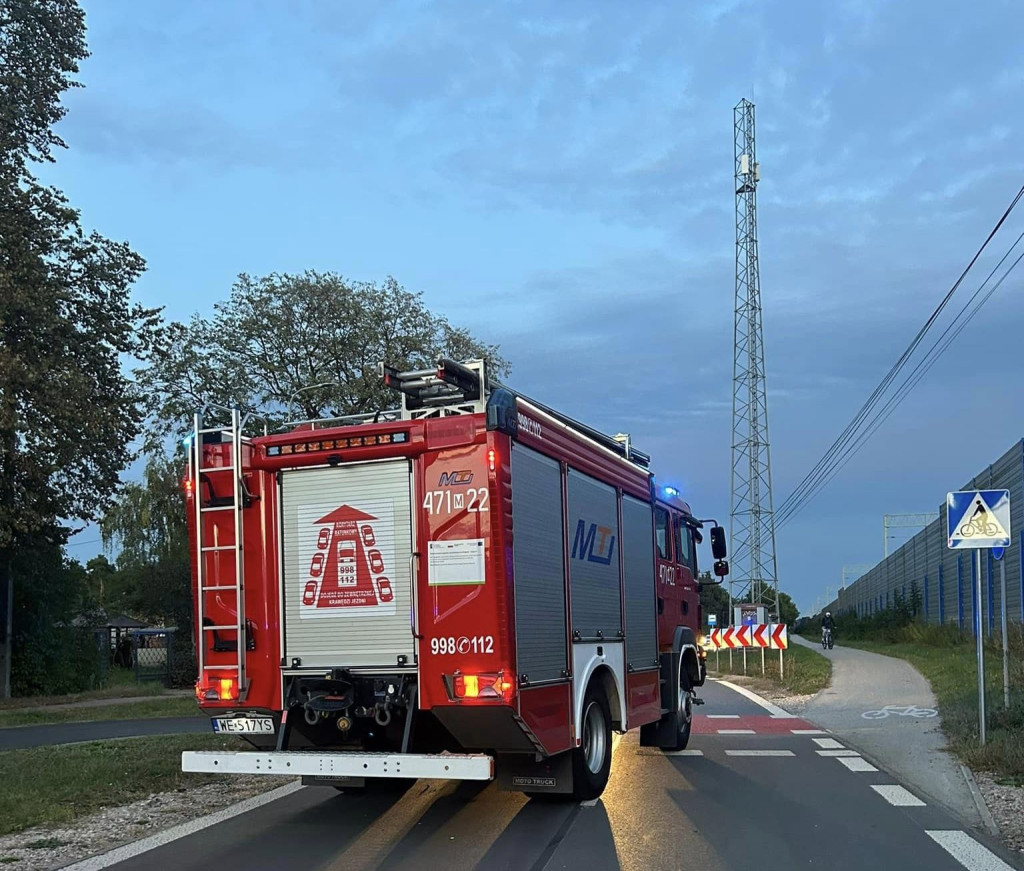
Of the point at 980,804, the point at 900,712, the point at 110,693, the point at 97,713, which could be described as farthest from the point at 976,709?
the point at 110,693

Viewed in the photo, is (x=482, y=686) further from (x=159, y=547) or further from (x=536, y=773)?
(x=159, y=547)

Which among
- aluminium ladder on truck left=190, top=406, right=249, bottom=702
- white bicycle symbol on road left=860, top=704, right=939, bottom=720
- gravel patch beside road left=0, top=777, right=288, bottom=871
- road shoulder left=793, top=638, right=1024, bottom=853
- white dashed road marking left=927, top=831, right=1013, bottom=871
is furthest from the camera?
white bicycle symbol on road left=860, top=704, right=939, bottom=720

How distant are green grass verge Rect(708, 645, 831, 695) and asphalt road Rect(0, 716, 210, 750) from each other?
1113cm

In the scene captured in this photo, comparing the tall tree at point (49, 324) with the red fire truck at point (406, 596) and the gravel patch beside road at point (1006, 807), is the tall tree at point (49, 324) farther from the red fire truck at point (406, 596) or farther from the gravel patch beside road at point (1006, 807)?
the gravel patch beside road at point (1006, 807)

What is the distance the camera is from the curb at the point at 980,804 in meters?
7.89

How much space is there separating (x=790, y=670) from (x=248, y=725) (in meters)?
18.2

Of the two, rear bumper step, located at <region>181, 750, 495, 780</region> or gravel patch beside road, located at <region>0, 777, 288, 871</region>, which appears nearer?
rear bumper step, located at <region>181, 750, 495, 780</region>

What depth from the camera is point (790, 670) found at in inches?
956

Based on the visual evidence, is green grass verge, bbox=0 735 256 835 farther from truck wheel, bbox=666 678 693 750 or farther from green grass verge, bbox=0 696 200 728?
green grass verge, bbox=0 696 200 728

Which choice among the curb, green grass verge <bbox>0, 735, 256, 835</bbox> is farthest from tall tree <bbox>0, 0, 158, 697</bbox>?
the curb

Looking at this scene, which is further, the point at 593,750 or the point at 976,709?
the point at 976,709

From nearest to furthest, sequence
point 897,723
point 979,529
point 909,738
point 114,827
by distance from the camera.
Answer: point 114,827, point 979,529, point 909,738, point 897,723

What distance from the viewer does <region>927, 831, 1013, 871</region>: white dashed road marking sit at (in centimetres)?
684

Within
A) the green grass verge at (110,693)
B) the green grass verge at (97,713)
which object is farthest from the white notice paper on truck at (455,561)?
the green grass verge at (110,693)
